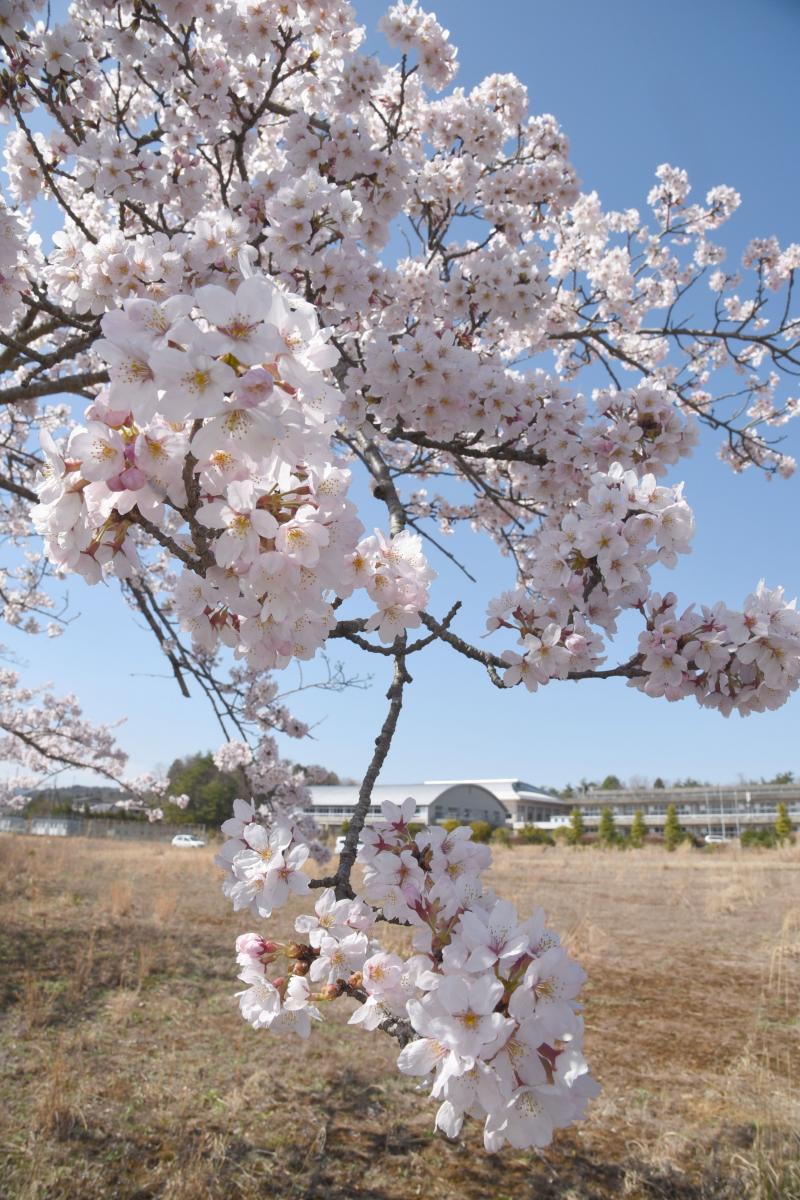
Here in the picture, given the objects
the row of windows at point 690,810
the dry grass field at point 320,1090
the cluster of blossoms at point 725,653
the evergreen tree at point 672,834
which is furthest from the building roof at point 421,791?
the cluster of blossoms at point 725,653

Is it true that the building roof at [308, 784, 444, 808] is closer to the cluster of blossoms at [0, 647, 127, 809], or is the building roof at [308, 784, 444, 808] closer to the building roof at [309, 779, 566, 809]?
the building roof at [309, 779, 566, 809]

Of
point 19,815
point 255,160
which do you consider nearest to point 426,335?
point 255,160

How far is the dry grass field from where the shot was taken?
A: 2795mm

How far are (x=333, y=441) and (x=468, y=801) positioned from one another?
50772mm

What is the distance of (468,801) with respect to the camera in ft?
Result: 166

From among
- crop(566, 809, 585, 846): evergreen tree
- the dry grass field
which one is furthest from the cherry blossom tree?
crop(566, 809, 585, 846): evergreen tree

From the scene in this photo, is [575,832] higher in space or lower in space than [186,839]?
higher

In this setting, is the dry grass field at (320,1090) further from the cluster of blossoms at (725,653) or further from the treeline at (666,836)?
the treeline at (666,836)

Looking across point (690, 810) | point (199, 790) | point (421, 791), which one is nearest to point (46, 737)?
point (199, 790)

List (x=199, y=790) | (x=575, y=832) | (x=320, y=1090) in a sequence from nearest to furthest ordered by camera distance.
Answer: (x=320, y=1090) < (x=199, y=790) < (x=575, y=832)

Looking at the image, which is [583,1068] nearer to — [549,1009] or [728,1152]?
[549,1009]

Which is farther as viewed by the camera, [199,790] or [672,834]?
[199,790]

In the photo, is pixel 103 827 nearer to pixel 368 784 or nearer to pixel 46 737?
pixel 46 737

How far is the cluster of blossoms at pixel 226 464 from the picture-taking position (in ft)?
2.56
